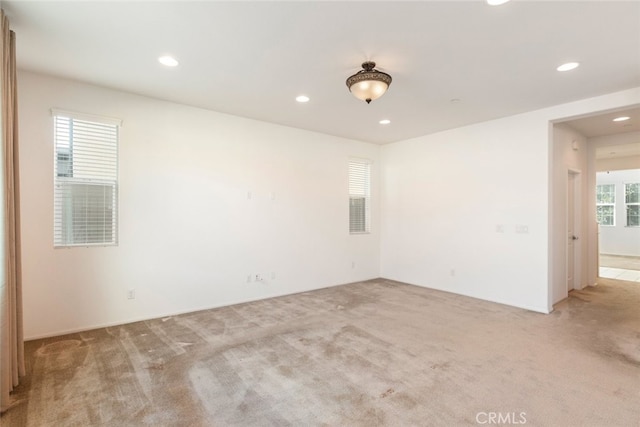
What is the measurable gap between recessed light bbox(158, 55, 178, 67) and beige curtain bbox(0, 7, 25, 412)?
1.08 m

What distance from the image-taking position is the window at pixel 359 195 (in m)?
6.40

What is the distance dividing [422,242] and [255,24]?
4.88 meters

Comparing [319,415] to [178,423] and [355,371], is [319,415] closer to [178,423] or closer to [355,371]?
[355,371]

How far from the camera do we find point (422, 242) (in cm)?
600

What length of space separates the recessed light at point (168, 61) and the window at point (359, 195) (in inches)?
155

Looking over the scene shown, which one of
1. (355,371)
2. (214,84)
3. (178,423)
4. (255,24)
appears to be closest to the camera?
(178,423)

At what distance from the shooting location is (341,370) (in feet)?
8.83

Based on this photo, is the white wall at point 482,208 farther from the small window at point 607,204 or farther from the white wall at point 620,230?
the small window at point 607,204

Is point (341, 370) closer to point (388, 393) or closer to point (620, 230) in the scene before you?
point (388, 393)

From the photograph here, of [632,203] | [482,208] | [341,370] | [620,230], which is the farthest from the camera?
[620,230]

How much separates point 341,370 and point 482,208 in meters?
3.81

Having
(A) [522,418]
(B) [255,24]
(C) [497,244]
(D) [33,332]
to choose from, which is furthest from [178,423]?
(C) [497,244]

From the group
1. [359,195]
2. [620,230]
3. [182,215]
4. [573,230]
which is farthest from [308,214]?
[620,230]

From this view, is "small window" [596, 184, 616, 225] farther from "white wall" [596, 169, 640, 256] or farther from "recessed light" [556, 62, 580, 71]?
"recessed light" [556, 62, 580, 71]
